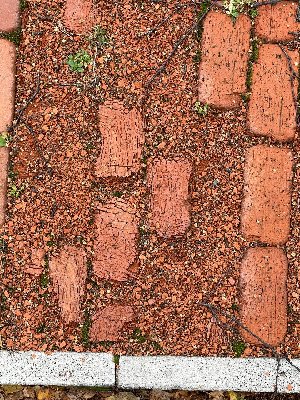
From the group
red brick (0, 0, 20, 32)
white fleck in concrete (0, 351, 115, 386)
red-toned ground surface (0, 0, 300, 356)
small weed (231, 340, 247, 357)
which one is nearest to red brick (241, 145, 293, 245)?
red-toned ground surface (0, 0, 300, 356)

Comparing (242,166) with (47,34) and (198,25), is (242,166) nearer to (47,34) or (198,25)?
(198,25)

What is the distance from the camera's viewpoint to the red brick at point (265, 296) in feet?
10.6

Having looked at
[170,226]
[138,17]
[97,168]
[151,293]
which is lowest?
[151,293]

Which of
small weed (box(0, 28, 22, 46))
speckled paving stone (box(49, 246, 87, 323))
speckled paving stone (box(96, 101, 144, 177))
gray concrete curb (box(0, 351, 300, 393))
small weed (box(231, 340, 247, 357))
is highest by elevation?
small weed (box(0, 28, 22, 46))

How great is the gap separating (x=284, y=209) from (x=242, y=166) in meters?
0.31

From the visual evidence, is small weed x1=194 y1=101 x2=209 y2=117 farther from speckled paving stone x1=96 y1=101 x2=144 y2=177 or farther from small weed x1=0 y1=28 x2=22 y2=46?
small weed x1=0 y1=28 x2=22 y2=46

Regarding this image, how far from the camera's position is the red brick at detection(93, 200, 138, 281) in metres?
3.23

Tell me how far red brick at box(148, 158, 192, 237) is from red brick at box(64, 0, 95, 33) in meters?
0.81

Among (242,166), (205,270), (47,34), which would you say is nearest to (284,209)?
(242,166)

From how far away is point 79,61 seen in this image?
3254mm

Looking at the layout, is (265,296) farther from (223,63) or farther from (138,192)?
A: (223,63)

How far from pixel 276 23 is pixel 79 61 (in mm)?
1042

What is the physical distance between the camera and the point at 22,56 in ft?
10.8

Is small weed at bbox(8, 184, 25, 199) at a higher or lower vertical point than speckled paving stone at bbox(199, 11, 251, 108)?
lower
